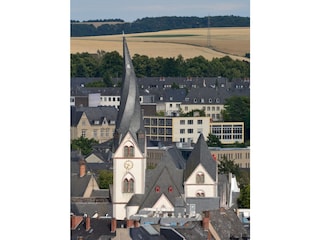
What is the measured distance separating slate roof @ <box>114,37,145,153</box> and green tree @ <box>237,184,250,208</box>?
80.9 inches

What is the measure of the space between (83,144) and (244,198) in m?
9.96

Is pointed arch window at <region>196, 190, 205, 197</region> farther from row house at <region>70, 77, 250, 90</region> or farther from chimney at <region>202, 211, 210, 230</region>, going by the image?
row house at <region>70, 77, 250, 90</region>

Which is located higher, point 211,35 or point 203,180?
point 211,35

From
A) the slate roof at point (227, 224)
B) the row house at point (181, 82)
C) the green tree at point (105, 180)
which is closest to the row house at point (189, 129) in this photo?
the green tree at point (105, 180)

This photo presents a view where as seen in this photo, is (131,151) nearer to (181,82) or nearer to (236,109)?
(236,109)

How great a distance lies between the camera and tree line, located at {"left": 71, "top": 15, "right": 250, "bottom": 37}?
2611cm

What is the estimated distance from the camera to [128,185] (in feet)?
71.5

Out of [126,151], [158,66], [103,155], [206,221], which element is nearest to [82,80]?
[158,66]

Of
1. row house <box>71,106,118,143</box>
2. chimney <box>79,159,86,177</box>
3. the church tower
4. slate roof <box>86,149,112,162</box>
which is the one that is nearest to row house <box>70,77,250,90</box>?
row house <box>71,106,118,143</box>

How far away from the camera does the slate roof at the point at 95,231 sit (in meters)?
14.8

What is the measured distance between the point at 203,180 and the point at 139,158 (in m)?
1.24
